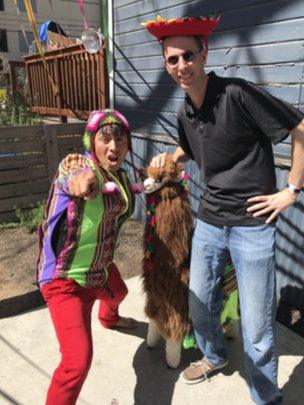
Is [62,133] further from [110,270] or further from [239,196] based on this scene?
[239,196]

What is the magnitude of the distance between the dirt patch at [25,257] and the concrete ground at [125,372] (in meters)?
0.48

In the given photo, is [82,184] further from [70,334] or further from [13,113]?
[13,113]

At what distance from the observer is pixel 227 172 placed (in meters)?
2.05

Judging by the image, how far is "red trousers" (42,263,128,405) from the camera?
197 cm

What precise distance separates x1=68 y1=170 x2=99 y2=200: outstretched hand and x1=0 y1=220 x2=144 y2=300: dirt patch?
1965 millimetres

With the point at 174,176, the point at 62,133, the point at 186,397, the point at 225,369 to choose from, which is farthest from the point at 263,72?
the point at 62,133

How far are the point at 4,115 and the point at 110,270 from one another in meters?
5.00

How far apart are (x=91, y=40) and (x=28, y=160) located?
1998mm

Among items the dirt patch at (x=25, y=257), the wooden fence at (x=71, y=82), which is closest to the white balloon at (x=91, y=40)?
the wooden fence at (x=71, y=82)

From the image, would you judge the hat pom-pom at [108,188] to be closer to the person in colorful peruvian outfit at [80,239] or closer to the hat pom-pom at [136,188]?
the person in colorful peruvian outfit at [80,239]

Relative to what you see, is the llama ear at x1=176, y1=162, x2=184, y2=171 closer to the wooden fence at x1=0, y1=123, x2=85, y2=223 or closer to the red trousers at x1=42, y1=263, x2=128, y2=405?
the red trousers at x1=42, y1=263, x2=128, y2=405

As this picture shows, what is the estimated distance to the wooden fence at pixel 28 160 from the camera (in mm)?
5277

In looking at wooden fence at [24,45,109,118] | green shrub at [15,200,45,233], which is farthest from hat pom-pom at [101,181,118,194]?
wooden fence at [24,45,109,118]

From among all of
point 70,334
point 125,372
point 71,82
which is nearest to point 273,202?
point 70,334
